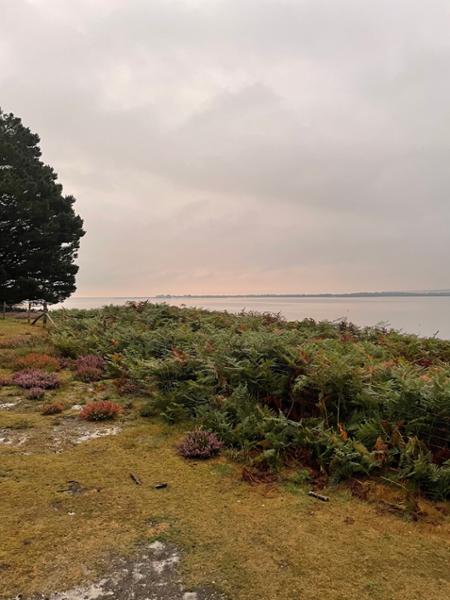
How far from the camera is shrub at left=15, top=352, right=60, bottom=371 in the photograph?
10.4m

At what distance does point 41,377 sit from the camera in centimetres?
937

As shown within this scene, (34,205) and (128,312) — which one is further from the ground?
(34,205)

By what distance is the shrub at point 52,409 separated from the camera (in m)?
7.44

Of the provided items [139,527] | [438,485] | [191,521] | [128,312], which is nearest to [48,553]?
[139,527]

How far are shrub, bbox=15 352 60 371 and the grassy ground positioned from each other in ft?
15.1

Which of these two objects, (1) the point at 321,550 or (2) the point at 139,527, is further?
(2) the point at 139,527

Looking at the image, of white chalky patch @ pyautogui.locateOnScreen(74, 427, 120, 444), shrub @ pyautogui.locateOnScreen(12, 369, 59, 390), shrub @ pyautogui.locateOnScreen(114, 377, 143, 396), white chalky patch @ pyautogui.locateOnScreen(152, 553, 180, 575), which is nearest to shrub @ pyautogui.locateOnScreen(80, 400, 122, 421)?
white chalky patch @ pyautogui.locateOnScreen(74, 427, 120, 444)

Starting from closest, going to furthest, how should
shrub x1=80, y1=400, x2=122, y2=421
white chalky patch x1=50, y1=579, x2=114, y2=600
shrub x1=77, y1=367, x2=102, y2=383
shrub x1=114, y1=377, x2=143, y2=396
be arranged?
white chalky patch x1=50, y1=579, x2=114, y2=600 → shrub x1=80, y1=400, x2=122, y2=421 → shrub x1=114, y1=377, x2=143, y2=396 → shrub x1=77, y1=367, x2=102, y2=383

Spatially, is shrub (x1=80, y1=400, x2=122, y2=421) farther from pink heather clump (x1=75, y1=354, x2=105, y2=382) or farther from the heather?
pink heather clump (x1=75, y1=354, x2=105, y2=382)

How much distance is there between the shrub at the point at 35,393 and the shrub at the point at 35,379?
437mm

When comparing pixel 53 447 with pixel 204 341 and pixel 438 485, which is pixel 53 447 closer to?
pixel 204 341

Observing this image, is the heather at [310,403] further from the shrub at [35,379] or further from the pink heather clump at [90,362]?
the shrub at [35,379]

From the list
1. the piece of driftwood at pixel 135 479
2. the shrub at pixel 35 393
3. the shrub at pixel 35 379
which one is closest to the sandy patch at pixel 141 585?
the piece of driftwood at pixel 135 479

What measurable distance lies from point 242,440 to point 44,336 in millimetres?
10875
